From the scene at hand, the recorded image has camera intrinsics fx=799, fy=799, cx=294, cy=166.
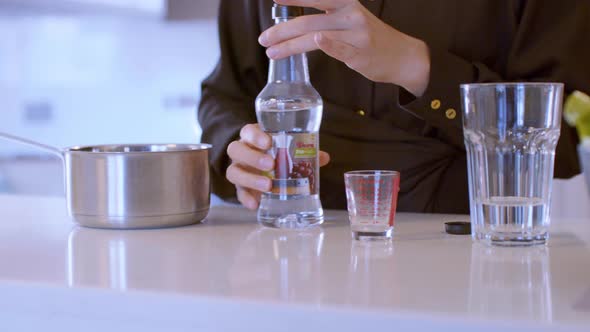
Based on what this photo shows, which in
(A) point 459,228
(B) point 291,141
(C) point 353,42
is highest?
(C) point 353,42

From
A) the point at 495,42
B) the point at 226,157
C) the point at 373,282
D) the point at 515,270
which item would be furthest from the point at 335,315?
the point at 495,42

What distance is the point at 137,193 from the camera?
1.00 metres

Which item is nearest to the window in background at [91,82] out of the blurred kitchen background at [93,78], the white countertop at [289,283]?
the blurred kitchen background at [93,78]

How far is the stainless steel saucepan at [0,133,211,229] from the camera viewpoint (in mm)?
1000

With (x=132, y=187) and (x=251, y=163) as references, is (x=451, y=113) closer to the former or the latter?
(x=251, y=163)

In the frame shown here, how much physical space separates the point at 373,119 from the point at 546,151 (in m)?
0.56

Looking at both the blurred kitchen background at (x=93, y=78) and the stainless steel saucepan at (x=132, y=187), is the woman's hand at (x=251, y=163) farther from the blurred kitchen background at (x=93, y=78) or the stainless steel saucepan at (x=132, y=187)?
the blurred kitchen background at (x=93, y=78)

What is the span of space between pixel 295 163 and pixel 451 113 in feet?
0.96

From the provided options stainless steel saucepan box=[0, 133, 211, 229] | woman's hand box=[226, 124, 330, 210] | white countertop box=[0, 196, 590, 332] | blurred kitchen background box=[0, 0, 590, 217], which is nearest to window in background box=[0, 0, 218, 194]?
blurred kitchen background box=[0, 0, 590, 217]

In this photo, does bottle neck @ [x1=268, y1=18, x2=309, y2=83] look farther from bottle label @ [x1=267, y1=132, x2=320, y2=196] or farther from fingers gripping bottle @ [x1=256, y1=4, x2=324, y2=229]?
bottle label @ [x1=267, y1=132, x2=320, y2=196]

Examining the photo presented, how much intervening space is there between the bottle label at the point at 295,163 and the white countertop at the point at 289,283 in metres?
0.07

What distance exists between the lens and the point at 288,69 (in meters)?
1.09

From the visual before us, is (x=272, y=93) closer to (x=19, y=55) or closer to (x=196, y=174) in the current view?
(x=196, y=174)

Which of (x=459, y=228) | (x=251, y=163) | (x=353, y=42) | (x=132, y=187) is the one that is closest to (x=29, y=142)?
(x=132, y=187)
